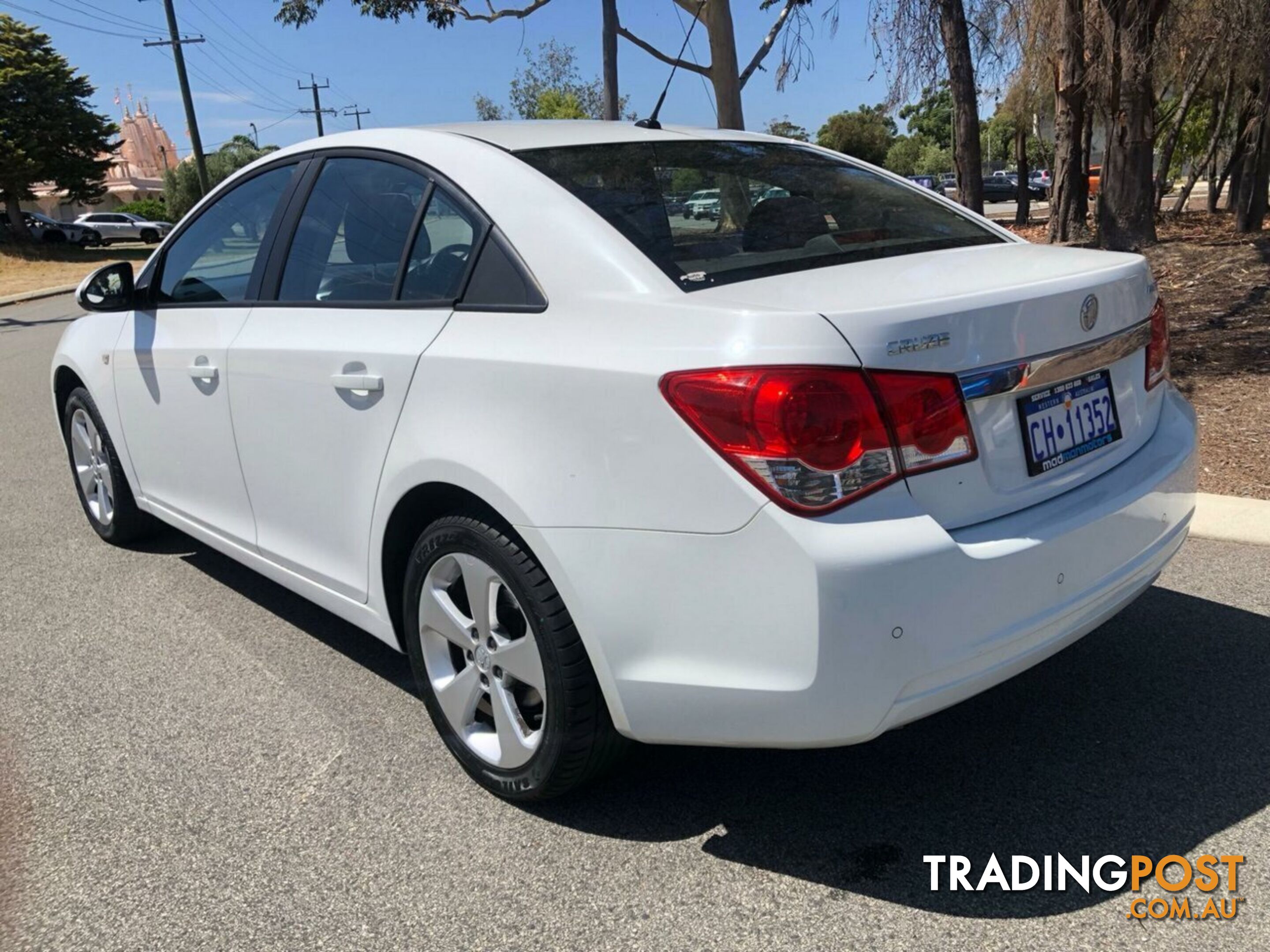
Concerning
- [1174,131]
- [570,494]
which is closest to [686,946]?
[570,494]

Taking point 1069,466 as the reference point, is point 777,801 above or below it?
below

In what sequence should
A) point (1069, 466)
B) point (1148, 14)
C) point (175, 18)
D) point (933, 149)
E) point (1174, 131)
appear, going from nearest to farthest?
point (1069, 466), point (1148, 14), point (1174, 131), point (175, 18), point (933, 149)

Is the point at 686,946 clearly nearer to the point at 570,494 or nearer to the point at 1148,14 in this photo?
the point at 570,494

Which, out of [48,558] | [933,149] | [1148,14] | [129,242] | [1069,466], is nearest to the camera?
[1069,466]

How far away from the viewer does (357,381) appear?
302cm

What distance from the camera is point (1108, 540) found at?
2596mm

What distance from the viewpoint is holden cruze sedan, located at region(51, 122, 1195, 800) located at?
221cm

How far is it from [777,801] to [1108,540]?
103 centimetres

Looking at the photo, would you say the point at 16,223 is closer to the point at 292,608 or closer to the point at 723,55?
the point at 723,55

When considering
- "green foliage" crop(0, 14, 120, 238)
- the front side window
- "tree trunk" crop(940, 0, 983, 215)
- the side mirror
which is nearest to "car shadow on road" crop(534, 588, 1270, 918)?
the front side window

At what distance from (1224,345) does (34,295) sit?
2433 centimetres

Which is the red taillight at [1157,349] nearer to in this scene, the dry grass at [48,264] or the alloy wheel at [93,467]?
the alloy wheel at [93,467]

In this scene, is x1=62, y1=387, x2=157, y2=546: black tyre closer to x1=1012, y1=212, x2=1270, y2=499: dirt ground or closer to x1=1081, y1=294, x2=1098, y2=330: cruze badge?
x1=1081, y1=294, x2=1098, y2=330: cruze badge

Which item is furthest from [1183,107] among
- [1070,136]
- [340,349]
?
[340,349]
